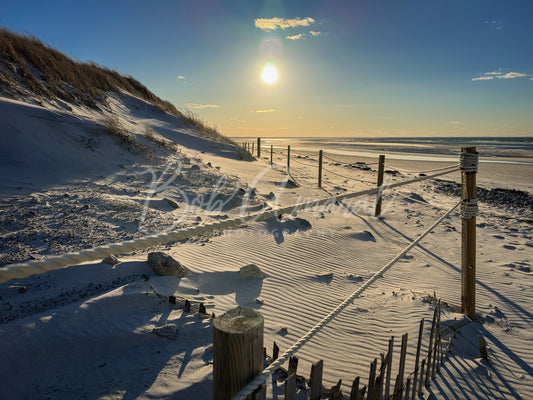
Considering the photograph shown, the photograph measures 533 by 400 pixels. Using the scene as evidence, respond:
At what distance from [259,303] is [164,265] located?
1.41 meters

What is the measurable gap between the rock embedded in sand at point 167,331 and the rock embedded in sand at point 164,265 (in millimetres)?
1242

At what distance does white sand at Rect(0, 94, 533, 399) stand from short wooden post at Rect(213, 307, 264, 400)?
4.33 feet

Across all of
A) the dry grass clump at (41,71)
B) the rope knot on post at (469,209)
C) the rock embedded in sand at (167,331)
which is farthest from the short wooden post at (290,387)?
the dry grass clump at (41,71)

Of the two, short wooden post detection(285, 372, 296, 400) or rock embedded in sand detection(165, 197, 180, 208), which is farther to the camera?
rock embedded in sand detection(165, 197, 180, 208)

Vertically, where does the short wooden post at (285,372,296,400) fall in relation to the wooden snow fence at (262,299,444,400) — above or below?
above

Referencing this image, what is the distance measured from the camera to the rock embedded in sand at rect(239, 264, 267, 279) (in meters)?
4.56

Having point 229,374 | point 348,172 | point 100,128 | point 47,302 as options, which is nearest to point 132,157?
point 100,128

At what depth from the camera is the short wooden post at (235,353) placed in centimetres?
114

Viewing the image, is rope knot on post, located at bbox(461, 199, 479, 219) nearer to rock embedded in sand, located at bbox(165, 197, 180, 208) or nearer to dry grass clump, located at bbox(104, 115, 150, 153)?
rock embedded in sand, located at bbox(165, 197, 180, 208)

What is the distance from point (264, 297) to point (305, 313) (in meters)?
0.61

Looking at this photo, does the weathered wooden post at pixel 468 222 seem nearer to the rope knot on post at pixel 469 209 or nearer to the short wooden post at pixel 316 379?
the rope knot on post at pixel 469 209

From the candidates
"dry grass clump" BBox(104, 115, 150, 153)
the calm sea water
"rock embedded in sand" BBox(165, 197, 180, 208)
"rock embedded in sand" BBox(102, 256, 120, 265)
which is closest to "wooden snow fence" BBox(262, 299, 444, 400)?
"rock embedded in sand" BBox(102, 256, 120, 265)

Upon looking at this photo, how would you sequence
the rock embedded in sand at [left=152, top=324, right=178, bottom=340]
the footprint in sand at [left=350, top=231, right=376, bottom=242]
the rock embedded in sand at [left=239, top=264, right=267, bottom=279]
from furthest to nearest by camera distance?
1. the footprint in sand at [left=350, top=231, right=376, bottom=242]
2. the rock embedded in sand at [left=239, top=264, right=267, bottom=279]
3. the rock embedded in sand at [left=152, top=324, right=178, bottom=340]

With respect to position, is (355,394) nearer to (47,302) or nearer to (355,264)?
(47,302)
